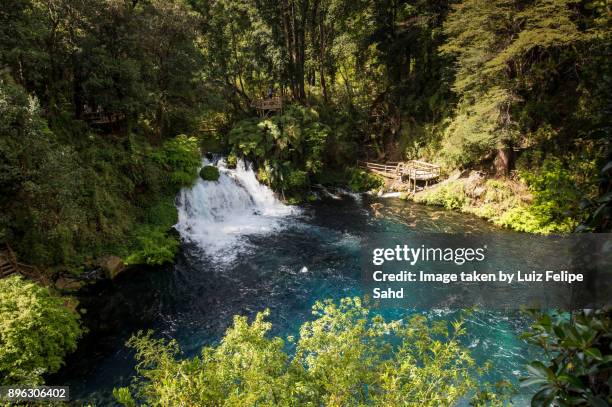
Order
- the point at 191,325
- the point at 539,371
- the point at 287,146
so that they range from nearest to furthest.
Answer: the point at 539,371
the point at 191,325
the point at 287,146

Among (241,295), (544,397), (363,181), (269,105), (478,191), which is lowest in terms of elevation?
(241,295)

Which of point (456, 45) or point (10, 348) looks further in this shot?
point (456, 45)

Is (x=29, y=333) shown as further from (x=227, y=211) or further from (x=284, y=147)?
(x=284, y=147)

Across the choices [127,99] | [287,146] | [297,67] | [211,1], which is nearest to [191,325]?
[127,99]

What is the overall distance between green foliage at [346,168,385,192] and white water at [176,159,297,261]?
571cm

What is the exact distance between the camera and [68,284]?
13.1 m

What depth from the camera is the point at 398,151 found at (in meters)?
28.0

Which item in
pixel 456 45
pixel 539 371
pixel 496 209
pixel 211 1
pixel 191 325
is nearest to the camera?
pixel 539 371

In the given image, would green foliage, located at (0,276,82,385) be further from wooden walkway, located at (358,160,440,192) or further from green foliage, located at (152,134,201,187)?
wooden walkway, located at (358,160,440,192)

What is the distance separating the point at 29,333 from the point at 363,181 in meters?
21.2

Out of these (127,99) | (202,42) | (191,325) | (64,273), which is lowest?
(191,325)

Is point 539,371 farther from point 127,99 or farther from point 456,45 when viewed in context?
point 456,45

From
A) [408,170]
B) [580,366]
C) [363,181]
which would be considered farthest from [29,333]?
[408,170]

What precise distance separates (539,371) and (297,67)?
28.4 meters
